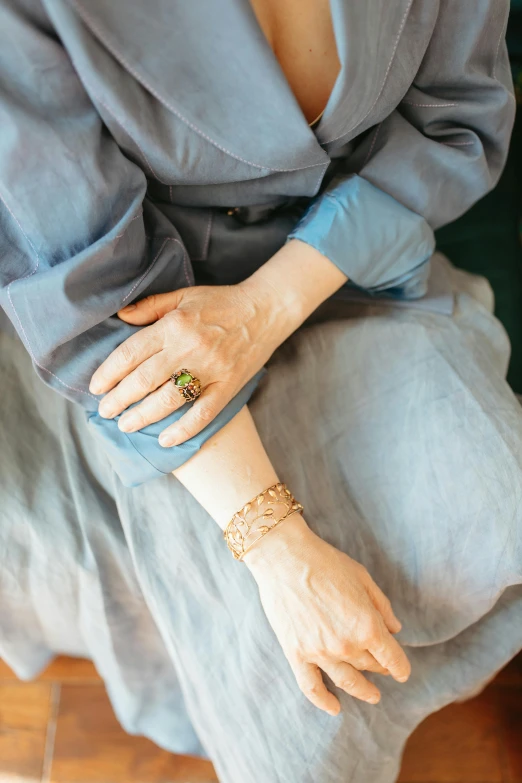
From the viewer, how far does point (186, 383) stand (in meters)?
0.71

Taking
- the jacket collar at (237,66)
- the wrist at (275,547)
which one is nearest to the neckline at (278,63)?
the jacket collar at (237,66)

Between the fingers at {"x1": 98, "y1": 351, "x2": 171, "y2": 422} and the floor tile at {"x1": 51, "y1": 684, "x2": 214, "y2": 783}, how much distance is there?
68cm

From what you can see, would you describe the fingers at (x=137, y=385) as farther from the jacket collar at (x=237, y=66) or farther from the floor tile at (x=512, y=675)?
the floor tile at (x=512, y=675)

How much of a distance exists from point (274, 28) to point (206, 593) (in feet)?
2.15

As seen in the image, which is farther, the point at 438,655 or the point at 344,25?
the point at 438,655

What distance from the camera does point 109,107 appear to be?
0.62m

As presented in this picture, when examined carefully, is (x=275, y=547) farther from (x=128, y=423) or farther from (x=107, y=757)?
(x=107, y=757)

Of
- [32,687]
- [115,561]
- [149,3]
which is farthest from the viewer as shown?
[32,687]

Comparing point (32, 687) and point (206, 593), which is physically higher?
point (206, 593)

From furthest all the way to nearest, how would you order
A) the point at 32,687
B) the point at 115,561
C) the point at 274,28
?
the point at 32,687 < the point at 115,561 < the point at 274,28

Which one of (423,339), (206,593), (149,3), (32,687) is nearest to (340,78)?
(149,3)

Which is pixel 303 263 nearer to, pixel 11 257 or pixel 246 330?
pixel 246 330

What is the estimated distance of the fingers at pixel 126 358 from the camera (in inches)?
27.7

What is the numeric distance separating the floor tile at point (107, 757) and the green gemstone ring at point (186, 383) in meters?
0.71
